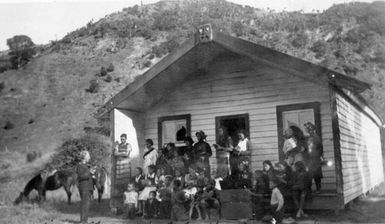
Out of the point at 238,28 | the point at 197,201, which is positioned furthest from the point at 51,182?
the point at 238,28

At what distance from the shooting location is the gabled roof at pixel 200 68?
955cm

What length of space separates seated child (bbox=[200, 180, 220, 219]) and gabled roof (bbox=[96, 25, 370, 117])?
3.41 m

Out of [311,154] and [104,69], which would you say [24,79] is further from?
[311,154]

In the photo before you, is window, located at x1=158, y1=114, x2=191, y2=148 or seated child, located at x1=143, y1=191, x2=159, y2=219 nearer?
seated child, located at x1=143, y1=191, x2=159, y2=219

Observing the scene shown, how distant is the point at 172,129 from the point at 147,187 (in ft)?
8.50

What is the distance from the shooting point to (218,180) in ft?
32.8

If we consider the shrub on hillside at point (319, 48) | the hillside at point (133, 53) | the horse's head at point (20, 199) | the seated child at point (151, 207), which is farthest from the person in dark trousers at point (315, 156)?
the shrub on hillside at point (319, 48)

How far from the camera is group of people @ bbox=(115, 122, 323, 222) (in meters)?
→ 9.26

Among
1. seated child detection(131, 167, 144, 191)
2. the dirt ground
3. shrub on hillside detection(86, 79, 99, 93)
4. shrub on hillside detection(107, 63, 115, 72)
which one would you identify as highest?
shrub on hillside detection(107, 63, 115, 72)

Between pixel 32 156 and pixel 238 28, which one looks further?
pixel 238 28

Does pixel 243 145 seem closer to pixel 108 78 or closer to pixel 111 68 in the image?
pixel 108 78

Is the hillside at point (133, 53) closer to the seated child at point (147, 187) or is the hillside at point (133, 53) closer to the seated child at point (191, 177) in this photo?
the seated child at point (147, 187)

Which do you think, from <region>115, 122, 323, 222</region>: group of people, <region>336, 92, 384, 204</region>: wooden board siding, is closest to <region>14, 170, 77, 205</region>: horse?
<region>115, 122, 323, 222</region>: group of people

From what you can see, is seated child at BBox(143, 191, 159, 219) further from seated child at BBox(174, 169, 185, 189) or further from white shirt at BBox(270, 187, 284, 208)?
white shirt at BBox(270, 187, 284, 208)
